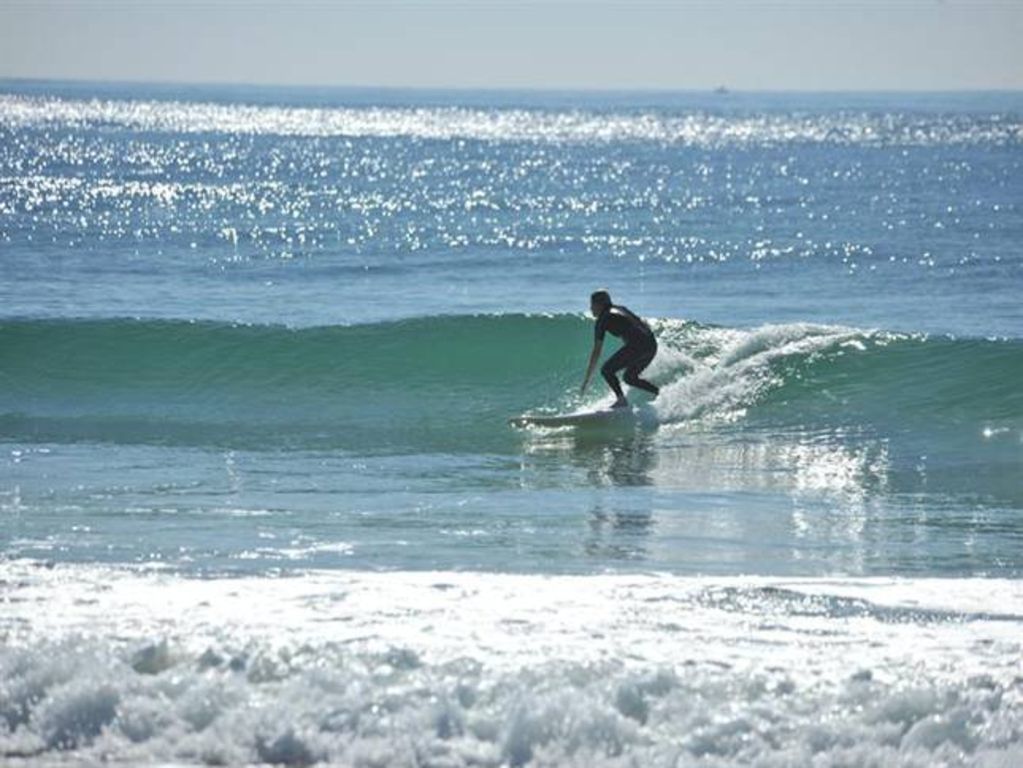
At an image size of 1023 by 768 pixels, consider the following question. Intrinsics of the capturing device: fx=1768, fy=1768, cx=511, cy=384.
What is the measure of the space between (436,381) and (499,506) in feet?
25.3

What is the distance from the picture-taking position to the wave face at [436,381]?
17.1m

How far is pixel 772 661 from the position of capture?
8.19 m

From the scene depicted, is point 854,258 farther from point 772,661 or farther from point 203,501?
point 772,661

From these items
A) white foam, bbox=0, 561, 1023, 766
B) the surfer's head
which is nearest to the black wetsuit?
the surfer's head

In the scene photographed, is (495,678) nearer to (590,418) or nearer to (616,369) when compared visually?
(590,418)

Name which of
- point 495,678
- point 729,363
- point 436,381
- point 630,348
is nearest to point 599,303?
point 630,348

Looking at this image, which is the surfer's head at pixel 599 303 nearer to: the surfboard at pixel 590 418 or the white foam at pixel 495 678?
the surfboard at pixel 590 418

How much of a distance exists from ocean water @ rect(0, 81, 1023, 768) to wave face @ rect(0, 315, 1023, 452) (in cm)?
6

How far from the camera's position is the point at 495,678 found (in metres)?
7.90

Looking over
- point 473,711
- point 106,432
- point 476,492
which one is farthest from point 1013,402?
point 473,711

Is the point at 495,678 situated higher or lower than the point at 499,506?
higher

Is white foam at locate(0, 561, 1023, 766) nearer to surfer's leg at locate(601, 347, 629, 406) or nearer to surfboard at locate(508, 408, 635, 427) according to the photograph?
surfboard at locate(508, 408, 635, 427)

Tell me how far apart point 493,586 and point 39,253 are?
25.9 metres

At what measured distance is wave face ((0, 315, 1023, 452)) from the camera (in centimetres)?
1708
